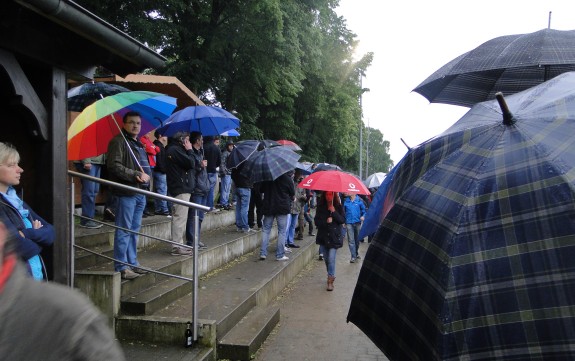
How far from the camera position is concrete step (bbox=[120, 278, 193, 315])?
17.3ft

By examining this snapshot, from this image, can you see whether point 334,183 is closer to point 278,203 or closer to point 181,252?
point 278,203

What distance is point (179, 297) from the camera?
618 cm

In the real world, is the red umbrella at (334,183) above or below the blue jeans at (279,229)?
above

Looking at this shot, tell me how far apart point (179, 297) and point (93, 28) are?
3463 mm

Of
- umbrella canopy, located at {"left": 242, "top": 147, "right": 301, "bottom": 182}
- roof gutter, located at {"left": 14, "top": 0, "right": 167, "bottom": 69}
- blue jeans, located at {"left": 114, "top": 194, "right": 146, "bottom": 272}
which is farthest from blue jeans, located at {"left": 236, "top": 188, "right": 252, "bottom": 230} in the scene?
roof gutter, located at {"left": 14, "top": 0, "right": 167, "bottom": 69}

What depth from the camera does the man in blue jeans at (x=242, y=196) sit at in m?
10.6

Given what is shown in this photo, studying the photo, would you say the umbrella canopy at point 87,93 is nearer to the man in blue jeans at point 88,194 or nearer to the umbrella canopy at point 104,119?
the umbrella canopy at point 104,119

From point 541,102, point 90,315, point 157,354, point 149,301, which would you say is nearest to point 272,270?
point 149,301

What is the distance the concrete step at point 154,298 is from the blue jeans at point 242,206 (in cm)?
427

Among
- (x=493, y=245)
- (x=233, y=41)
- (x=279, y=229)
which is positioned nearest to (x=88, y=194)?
(x=279, y=229)

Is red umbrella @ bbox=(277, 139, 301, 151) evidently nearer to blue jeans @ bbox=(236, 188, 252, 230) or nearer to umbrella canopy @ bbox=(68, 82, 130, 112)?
blue jeans @ bbox=(236, 188, 252, 230)

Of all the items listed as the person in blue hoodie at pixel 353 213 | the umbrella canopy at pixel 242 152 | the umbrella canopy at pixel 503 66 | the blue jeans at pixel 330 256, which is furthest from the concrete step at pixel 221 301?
the umbrella canopy at pixel 503 66

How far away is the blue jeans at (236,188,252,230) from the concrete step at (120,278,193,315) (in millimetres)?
4271

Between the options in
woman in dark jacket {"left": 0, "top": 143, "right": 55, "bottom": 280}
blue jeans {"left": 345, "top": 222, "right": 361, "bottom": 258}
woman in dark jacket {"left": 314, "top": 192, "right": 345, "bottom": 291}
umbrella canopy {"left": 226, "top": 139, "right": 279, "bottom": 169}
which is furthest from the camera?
blue jeans {"left": 345, "top": 222, "right": 361, "bottom": 258}
